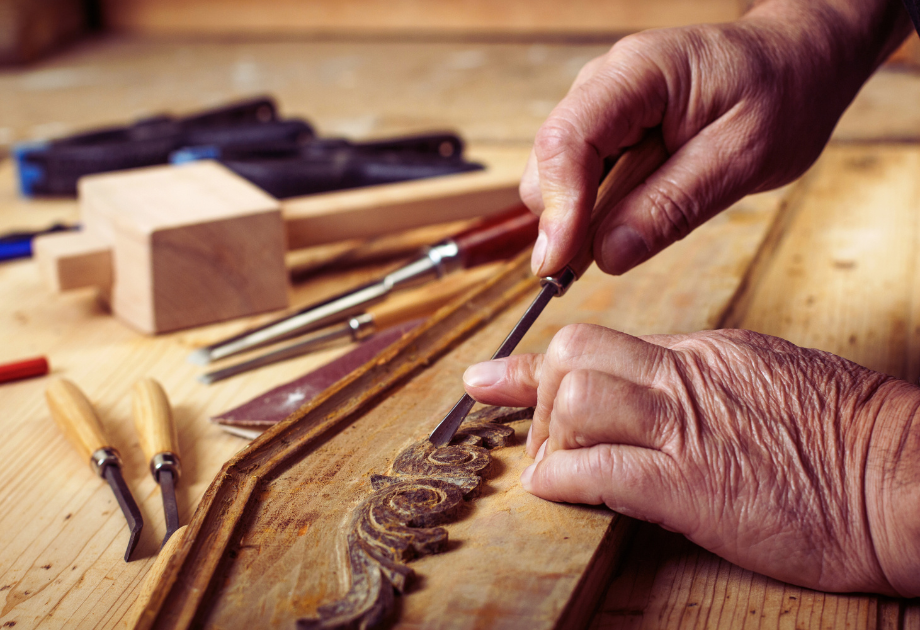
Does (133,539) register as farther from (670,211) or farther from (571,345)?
(670,211)

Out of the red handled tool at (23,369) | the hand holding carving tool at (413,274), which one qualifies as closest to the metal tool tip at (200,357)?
the hand holding carving tool at (413,274)

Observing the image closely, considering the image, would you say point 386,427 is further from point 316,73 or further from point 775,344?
point 316,73

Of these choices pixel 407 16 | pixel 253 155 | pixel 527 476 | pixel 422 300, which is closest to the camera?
pixel 527 476

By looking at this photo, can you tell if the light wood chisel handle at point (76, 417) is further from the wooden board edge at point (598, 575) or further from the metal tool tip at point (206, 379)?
the wooden board edge at point (598, 575)

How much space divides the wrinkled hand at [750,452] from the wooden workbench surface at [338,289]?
2.1 inches

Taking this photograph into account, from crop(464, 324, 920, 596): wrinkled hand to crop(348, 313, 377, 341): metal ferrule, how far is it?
57cm

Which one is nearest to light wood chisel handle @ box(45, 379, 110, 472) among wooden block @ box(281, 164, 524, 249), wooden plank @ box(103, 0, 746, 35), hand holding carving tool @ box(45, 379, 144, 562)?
hand holding carving tool @ box(45, 379, 144, 562)

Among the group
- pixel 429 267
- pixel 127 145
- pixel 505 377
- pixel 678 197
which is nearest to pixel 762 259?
pixel 678 197

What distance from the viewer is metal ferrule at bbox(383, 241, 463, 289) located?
138cm

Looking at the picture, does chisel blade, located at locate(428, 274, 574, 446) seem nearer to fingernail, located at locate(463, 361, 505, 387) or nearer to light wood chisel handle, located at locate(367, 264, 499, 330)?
fingernail, located at locate(463, 361, 505, 387)

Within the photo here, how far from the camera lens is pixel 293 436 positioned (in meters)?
0.94

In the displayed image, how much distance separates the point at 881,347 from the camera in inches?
50.8

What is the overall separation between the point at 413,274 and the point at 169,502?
1.94ft

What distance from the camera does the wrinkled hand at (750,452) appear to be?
2.45ft
